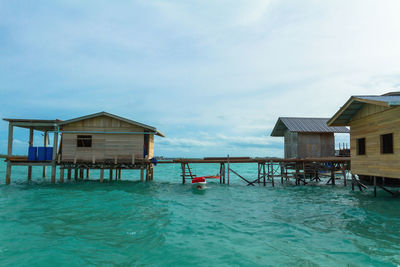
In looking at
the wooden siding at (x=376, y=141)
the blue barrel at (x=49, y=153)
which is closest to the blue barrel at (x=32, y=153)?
the blue barrel at (x=49, y=153)

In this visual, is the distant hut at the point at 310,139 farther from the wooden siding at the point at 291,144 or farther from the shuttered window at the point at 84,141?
the shuttered window at the point at 84,141

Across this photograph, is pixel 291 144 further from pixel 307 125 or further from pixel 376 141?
pixel 376 141

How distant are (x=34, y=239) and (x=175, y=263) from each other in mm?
5267

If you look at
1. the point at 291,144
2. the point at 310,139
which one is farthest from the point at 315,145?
the point at 291,144

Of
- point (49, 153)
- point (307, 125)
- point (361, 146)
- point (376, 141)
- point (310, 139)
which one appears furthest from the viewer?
A: point (307, 125)

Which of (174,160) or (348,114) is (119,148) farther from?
(348,114)

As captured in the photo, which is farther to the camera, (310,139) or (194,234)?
(310,139)

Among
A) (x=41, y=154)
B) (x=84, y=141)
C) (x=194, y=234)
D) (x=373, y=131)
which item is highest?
(x=373, y=131)

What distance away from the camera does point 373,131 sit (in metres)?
16.9

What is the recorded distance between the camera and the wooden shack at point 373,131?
14781mm

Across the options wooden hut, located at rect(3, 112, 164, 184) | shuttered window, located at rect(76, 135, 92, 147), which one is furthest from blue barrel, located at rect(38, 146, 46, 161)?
shuttered window, located at rect(76, 135, 92, 147)

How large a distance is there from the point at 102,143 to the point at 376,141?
22.1 metres

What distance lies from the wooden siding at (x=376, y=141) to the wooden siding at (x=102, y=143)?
716 inches

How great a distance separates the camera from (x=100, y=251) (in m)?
7.93
